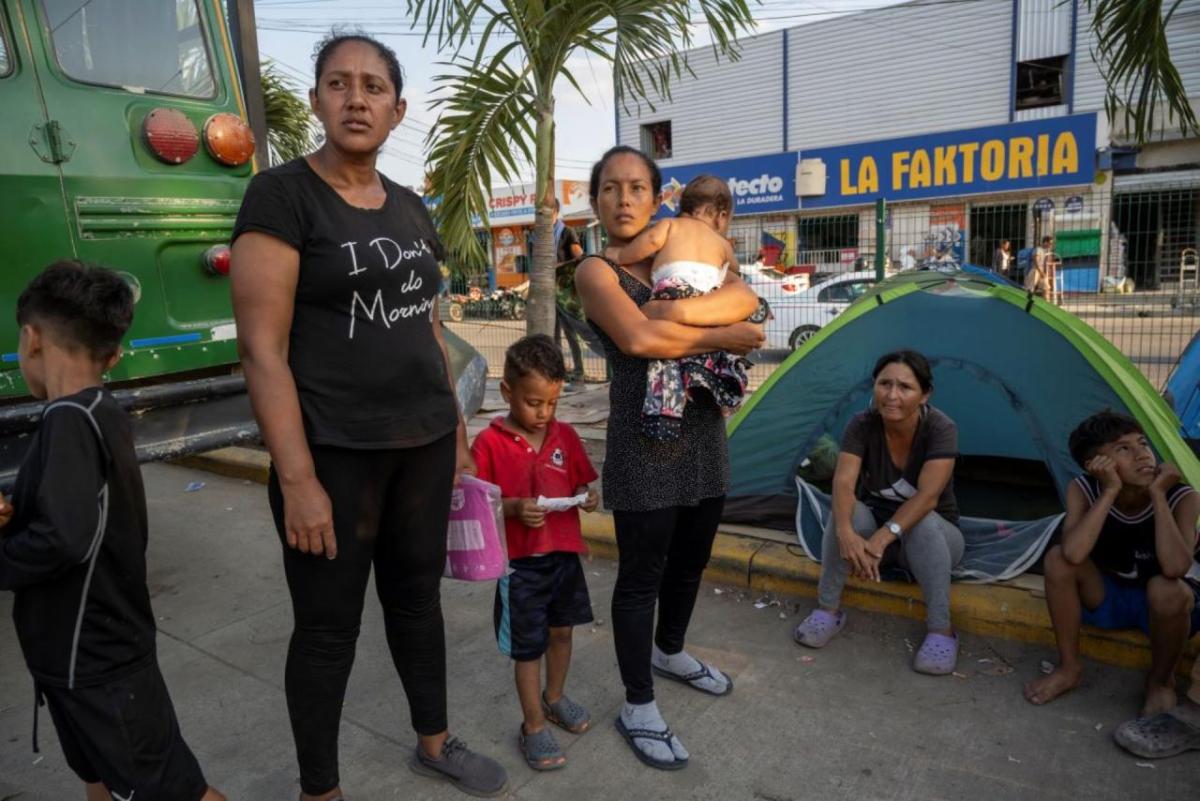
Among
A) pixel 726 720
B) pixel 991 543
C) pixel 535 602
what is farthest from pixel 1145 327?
pixel 535 602

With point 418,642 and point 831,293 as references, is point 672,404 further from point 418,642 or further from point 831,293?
point 831,293

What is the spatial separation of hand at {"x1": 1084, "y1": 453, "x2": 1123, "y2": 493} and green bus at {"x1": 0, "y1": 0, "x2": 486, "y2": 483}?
248 cm

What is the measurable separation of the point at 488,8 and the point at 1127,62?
10.8ft

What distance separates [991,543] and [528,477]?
7.30 feet

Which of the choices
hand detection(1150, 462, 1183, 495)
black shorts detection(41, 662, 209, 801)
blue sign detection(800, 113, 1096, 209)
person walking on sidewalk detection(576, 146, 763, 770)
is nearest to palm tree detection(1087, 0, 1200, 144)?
hand detection(1150, 462, 1183, 495)

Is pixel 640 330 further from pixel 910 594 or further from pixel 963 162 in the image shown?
pixel 963 162

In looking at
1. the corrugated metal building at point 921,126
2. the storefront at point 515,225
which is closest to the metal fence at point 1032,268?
the corrugated metal building at point 921,126

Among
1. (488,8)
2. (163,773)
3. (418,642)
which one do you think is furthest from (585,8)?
(163,773)

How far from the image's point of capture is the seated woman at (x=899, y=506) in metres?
3.10

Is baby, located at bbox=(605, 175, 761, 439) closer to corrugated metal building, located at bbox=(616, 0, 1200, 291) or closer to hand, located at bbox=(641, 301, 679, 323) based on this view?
hand, located at bbox=(641, 301, 679, 323)

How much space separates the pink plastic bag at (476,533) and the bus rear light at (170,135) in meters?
2.38

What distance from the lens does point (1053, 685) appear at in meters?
2.78

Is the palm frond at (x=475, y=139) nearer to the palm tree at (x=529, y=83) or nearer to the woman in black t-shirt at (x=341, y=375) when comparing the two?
the palm tree at (x=529, y=83)

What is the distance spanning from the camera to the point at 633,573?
96.8 inches
